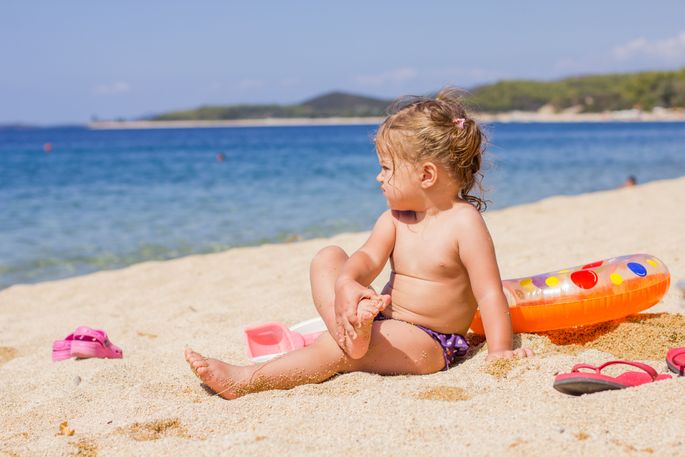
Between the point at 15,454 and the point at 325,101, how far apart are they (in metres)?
138

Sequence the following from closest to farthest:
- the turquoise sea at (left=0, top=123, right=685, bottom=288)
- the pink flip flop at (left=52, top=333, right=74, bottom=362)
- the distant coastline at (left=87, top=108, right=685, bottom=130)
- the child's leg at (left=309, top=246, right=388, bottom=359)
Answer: the child's leg at (left=309, top=246, right=388, bottom=359) < the pink flip flop at (left=52, top=333, right=74, bottom=362) < the turquoise sea at (left=0, top=123, right=685, bottom=288) < the distant coastline at (left=87, top=108, right=685, bottom=130)

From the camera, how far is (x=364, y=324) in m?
2.65

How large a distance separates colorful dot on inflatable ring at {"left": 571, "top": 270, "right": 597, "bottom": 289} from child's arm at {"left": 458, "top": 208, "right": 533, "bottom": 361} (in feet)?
1.80

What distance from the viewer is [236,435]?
7.47 ft

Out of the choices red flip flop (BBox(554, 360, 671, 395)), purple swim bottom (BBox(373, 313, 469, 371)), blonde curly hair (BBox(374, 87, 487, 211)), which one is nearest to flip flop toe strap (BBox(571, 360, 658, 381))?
red flip flop (BBox(554, 360, 671, 395))

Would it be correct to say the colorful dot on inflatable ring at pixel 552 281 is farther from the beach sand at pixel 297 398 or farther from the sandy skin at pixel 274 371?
the sandy skin at pixel 274 371

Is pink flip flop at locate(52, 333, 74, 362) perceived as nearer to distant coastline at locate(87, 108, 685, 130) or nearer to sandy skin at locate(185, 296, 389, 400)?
sandy skin at locate(185, 296, 389, 400)

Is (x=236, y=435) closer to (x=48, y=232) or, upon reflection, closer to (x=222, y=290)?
(x=222, y=290)

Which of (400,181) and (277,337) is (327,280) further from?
(277,337)

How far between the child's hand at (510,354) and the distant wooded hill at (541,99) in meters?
84.6

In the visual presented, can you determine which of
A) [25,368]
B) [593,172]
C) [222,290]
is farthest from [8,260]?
[593,172]

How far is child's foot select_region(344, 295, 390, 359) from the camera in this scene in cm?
259

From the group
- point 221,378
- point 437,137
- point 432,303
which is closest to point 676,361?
point 432,303

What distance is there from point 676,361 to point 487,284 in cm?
79
